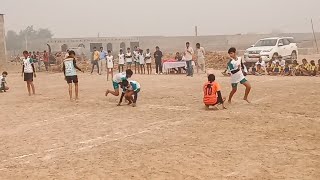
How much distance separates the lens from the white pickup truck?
22.4m

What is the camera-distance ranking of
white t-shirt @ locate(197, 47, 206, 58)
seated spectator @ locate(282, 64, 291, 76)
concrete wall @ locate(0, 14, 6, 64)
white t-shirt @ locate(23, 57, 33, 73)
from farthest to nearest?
concrete wall @ locate(0, 14, 6, 64), white t-shirt @ locate(197, 47, 206, 58), seated spectator @ locate(282, 64, 291, 76), white t-shirt @ locate(23, 57, 33, 73)

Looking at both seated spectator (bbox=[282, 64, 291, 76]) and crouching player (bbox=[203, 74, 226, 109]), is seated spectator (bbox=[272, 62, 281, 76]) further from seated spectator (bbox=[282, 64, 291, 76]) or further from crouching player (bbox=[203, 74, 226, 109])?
crouching player (bbox=[203, 74, 226, 109])

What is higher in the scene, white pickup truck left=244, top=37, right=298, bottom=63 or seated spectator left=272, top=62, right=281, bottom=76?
white pickup truck left=244, top=37, right=298, bottom=63

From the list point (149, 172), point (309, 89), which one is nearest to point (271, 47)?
point (309, 89)

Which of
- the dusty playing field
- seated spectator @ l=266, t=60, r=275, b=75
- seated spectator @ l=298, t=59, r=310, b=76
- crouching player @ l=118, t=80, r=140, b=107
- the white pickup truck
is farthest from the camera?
the white pickup truck

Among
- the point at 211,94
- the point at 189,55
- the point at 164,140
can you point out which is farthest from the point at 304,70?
the point at 164,140

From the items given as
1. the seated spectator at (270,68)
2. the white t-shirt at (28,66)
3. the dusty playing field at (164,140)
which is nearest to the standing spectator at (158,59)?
the seated spectator at (270,68)

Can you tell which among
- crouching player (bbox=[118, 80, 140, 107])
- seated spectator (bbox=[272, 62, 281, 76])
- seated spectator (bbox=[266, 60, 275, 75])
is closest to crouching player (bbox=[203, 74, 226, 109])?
crouching player (bbox=[118, 80, 140, 107])

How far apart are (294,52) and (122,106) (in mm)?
16235

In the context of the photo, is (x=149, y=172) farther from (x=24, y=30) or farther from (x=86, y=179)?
(x=24, y=30)

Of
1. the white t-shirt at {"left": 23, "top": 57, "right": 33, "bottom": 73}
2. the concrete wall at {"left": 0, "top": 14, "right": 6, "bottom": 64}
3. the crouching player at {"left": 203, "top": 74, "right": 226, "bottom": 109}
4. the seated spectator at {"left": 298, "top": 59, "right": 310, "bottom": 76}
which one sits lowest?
the crouching player at {"left": 203, "top": 74, "right": 226, "bottom": 109}

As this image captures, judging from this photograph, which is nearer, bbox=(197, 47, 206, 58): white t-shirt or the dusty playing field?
the dusty playing field

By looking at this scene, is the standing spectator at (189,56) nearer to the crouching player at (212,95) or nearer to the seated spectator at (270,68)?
the seated spectator at (270,68)

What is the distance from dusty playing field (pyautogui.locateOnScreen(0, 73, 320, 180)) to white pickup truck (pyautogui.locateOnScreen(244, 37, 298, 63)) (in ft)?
34.8
